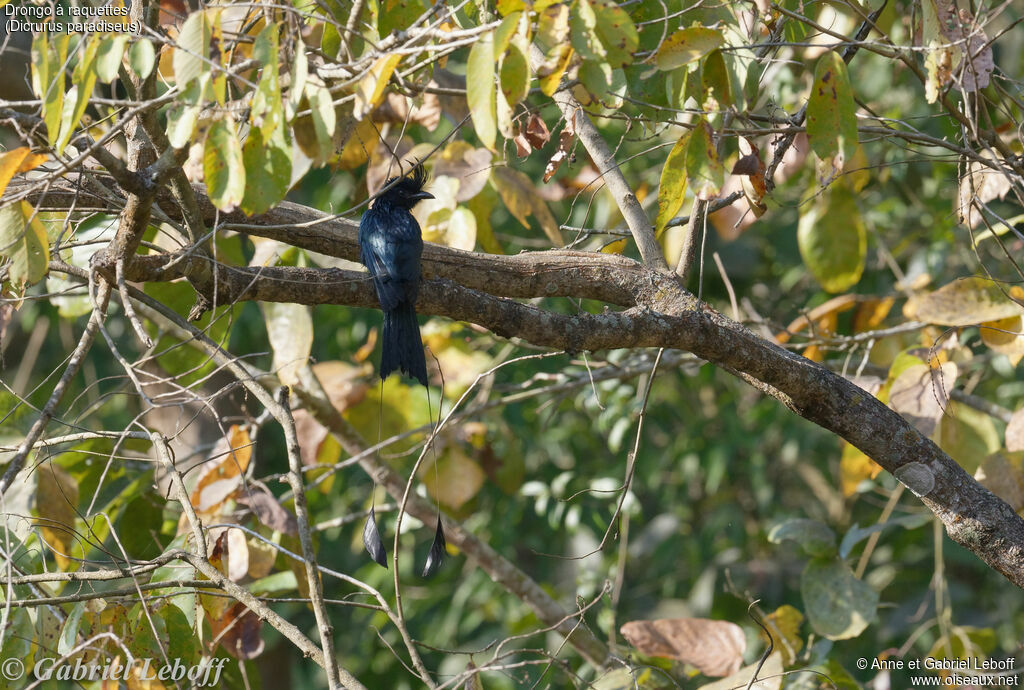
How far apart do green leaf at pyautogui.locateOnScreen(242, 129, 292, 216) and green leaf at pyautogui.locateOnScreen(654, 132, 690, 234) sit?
2.60ft

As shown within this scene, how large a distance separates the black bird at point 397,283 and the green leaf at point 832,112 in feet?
3.52

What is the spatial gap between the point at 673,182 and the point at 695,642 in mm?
1663

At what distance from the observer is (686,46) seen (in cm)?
187

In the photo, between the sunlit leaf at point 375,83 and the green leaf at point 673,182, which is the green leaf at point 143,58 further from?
the green leaf at point 673,182

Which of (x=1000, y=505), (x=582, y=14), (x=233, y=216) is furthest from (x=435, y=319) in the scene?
(x=582, y=14)

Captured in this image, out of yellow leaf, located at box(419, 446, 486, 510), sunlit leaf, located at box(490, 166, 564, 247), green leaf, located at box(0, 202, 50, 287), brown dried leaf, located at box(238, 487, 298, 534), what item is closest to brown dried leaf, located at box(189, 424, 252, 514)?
brown dried leaf, located at box(238, 487, 298, 534)

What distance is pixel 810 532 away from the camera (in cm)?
317

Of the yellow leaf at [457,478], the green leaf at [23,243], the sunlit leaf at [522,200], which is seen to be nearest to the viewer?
the green leaf at [23,243]

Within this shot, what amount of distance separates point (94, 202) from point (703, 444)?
421cm

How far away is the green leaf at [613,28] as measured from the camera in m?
1.60

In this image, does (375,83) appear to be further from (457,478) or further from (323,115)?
(457,478)

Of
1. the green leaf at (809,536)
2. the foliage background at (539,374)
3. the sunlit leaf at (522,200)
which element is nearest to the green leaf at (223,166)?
the foliage background at (539,374)

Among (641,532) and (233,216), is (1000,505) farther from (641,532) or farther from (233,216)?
(641,532)

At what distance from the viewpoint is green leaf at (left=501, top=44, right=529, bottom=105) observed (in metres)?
1.58
